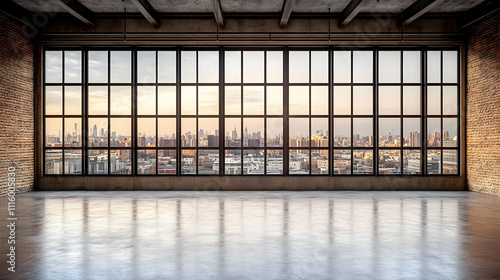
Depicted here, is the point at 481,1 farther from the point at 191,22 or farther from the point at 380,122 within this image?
the point at 191,22

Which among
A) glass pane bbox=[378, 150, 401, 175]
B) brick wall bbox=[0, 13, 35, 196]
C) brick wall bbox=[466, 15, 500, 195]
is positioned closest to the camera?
brick wall bbox=[0, 13, 35, 196]

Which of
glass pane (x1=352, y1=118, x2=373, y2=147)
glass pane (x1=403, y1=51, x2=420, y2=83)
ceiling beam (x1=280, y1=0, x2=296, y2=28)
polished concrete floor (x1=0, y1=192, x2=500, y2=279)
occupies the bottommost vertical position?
polished concrete floor (x1=0, y1=192, x2=500, y2=279)

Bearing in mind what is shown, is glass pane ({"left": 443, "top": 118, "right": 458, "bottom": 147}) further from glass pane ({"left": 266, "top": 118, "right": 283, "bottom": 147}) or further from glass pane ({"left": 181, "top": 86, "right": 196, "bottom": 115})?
glass pane ({"left": 181, "top": 86, "right": 196, "bottom": 115})

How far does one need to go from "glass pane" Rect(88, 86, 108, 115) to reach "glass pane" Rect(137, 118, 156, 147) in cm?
133

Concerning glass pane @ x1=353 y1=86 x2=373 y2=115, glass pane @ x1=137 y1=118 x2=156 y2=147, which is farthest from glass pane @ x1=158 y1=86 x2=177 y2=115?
glass pane @ x1=353 y1=86 x2=373 y2=115

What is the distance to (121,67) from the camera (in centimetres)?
1187

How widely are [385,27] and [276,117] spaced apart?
15.9 ft

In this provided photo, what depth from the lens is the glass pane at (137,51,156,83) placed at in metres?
11.8

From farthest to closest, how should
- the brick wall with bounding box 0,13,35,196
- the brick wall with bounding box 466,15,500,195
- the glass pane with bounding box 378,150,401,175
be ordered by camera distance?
1. the glass pane with bounding box 378,150,401,175
2. the brick wall with bounding box 466,15,500,195
3. the brick wall with bounding box 0,13,35,196

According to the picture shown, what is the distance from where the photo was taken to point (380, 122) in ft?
38.5

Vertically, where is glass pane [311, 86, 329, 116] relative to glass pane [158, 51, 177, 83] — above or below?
below

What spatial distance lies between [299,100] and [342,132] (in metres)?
1.91

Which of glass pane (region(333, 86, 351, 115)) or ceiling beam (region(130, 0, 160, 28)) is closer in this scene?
ceiling beam (region(130, 0, 160, 28))

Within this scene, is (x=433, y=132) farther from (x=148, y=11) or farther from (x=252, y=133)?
(x=148, y=11)
